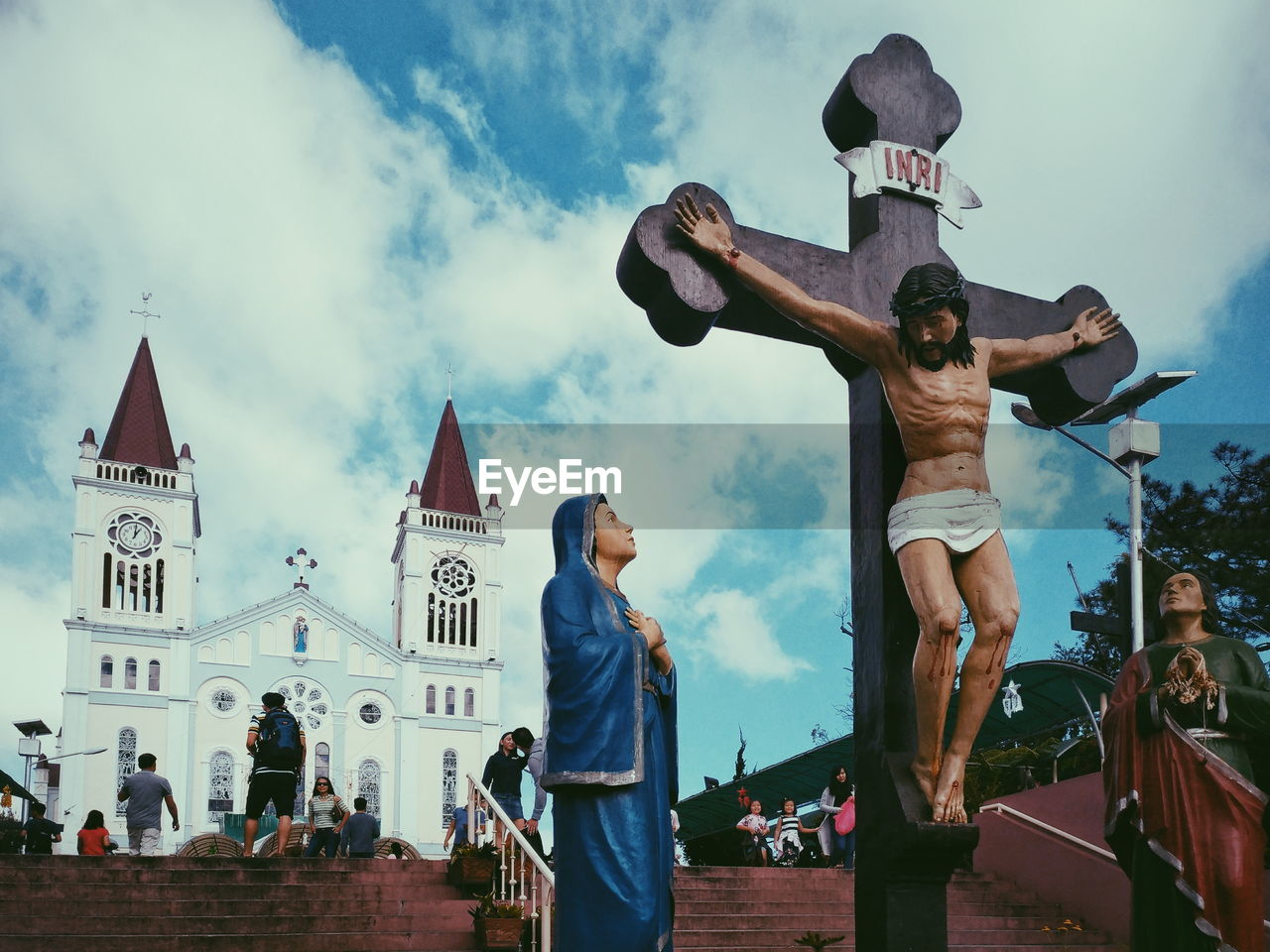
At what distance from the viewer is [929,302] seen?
16.2ft

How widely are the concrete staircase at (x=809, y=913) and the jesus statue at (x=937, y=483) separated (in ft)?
18.9

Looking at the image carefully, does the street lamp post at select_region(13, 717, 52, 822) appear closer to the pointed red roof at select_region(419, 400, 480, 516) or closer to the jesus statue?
the jesus statue

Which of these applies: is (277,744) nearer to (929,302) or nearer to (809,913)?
(809,913)

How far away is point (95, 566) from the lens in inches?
2847

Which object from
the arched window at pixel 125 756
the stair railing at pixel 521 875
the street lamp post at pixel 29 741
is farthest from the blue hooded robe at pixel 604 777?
the arched window at pixel 125 756

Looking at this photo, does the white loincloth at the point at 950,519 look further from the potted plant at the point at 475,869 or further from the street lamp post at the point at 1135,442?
the potted plant at the point at 475,869

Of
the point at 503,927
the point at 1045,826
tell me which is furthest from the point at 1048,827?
the point at 503,927

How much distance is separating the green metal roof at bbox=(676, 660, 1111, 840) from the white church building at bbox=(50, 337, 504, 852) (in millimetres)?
48620

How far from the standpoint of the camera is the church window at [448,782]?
251ft

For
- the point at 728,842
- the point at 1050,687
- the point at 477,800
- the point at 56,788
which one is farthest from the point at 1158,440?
the point at 56,788

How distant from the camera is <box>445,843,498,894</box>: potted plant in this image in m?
11.6

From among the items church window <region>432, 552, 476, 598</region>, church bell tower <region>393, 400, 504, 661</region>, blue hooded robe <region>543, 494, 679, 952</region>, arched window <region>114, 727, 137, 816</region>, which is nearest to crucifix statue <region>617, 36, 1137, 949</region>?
blue hooded robe <region>543, 494, 679, 952</region>

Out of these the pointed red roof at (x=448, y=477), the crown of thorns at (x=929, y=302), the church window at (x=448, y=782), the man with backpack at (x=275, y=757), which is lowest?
the church window at (x=448, y=782)

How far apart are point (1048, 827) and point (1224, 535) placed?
26.9 feet
